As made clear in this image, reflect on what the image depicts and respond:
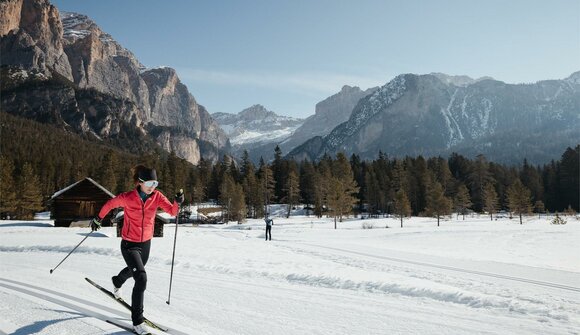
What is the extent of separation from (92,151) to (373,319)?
500 ft

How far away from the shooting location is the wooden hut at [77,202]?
4088 centimetres

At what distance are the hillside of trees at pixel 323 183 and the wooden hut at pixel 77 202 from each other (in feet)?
85.5

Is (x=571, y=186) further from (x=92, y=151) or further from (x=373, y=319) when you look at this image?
(x=92, y=151)

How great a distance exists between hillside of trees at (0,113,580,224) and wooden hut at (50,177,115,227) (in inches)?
1026

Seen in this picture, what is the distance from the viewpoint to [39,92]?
192 meters

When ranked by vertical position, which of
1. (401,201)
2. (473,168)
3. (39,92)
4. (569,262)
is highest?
(39,92)

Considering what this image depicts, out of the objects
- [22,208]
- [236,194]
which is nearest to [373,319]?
[236,194]

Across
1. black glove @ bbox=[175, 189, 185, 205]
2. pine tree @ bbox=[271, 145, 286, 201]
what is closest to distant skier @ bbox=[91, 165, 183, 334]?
black glove @ bbox=[175, 189, 185, 205]

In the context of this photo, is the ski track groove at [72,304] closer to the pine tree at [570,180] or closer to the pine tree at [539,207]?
the pine tree at [539,207]

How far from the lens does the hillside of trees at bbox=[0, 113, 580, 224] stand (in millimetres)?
64688

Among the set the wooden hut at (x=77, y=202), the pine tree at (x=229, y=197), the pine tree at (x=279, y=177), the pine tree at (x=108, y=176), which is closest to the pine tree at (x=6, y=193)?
the pine tree at (x=108, y=176)

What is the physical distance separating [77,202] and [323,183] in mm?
47644

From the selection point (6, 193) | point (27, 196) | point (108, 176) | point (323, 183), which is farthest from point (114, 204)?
point (108, 176)

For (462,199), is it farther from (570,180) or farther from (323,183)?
(570,180)
